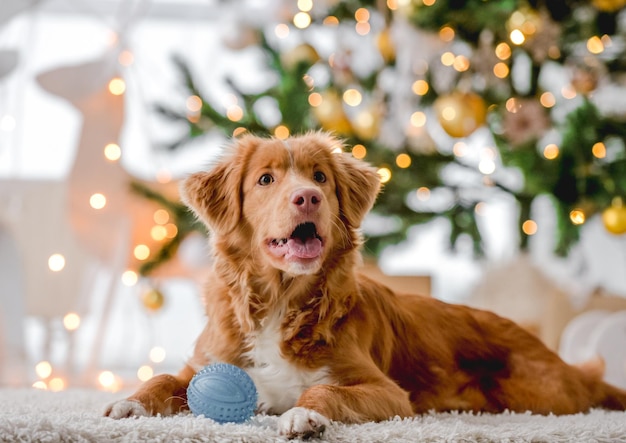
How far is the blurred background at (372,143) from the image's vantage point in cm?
316

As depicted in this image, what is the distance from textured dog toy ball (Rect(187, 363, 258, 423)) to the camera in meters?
1.54

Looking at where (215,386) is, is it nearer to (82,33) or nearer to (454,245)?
(454,245)

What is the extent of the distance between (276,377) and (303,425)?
1.21 feet

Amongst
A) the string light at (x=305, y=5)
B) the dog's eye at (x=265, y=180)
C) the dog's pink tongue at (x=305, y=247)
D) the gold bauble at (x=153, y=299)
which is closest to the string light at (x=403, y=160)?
the string light at (x=305, y=5)

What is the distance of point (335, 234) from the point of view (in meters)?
1.82

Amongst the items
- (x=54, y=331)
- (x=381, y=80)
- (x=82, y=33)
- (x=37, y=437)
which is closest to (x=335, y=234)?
(x=37, y=437)

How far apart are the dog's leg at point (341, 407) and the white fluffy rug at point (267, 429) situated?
1.2 inches

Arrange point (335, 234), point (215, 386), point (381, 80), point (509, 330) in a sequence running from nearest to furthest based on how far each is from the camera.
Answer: point (215, 386) → point (335, 234) → point (509, 330) → point (381, 80)

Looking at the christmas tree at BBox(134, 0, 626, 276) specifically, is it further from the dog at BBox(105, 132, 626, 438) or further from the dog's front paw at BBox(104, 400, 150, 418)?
the dog's front paw at BBox(104, 400, 150, 418)

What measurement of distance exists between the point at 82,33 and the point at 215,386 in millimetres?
4037

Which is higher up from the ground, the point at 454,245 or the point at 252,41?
the point at 252,41

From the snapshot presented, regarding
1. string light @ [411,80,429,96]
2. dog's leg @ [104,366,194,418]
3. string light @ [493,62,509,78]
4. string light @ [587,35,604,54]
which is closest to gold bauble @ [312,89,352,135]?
string light @ [411,80,429,96]

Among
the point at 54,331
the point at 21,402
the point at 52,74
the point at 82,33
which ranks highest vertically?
the point at 82,33

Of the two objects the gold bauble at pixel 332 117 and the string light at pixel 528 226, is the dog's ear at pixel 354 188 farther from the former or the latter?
the string light at pixel 528 226
